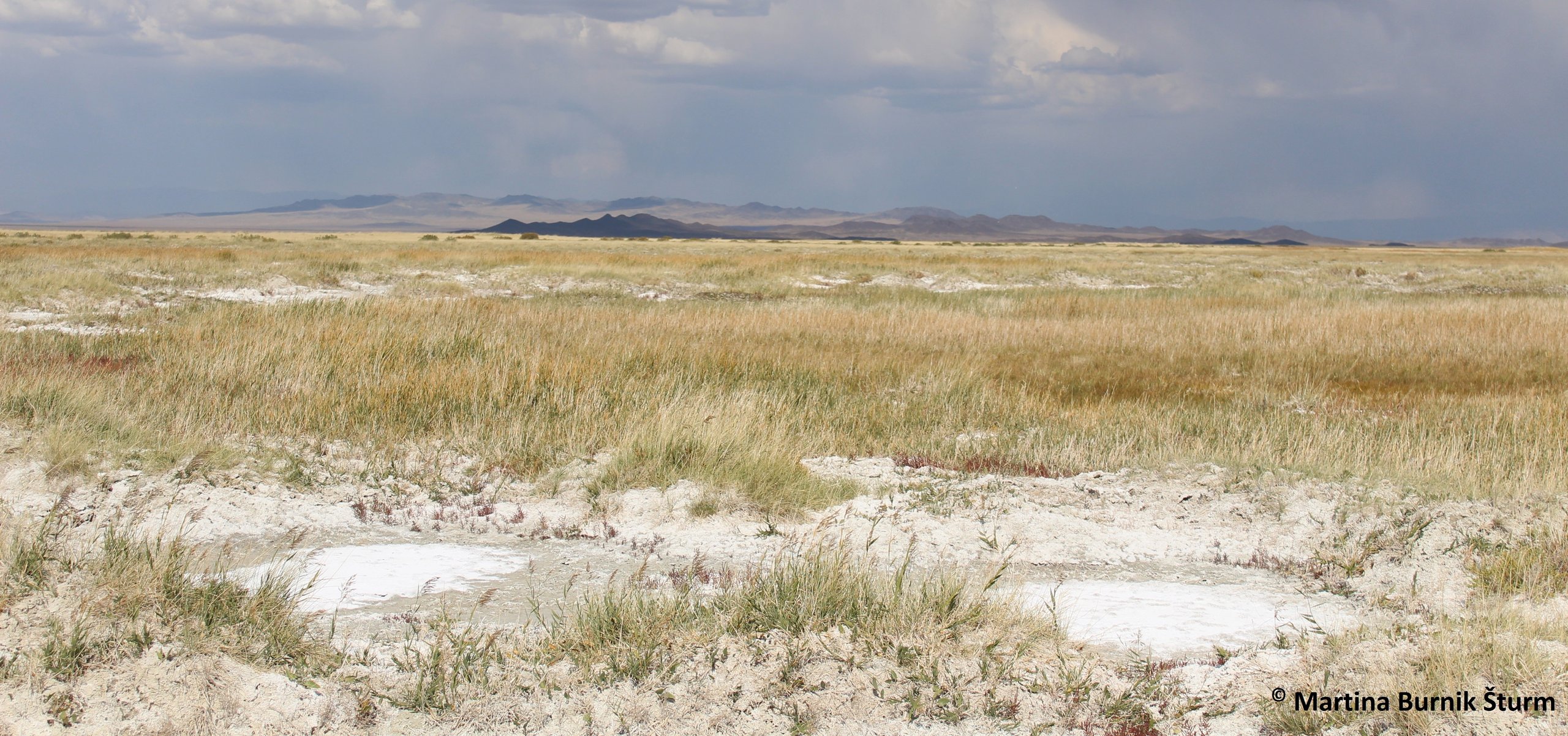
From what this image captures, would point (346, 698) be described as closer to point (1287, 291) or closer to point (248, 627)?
point (248, 627)

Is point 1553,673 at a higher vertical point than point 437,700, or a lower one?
higher

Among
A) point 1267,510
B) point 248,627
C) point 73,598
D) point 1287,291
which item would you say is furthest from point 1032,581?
point 1287,291

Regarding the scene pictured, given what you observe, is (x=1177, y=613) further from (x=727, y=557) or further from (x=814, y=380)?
(x=814, y=380)

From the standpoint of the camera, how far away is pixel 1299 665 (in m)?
4.24

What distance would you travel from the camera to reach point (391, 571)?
221 inches

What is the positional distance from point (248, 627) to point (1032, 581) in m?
4.13

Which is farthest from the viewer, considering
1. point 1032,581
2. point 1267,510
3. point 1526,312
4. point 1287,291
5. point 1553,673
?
point 1287,291

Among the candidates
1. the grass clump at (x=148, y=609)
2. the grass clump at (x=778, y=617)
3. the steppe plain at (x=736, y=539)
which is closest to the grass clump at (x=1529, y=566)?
the steppe plain at (x=736, y=539)

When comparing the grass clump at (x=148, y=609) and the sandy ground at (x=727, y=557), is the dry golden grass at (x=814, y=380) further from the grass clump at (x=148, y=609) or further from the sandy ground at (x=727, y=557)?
the grass clump at (x=148, y=609)

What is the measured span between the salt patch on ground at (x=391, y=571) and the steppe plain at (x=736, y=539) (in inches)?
1.3

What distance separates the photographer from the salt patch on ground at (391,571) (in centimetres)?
514

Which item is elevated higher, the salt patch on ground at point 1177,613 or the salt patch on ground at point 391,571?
the salt patch on ground at point 1177,613

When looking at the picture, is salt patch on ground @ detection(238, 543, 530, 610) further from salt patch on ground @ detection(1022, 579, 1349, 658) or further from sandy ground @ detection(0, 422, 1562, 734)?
salt patch on ground @ detection(1022, 579, 1349, 658)

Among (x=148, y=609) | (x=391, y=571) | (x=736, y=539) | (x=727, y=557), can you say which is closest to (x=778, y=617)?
(x=727, y=557)
